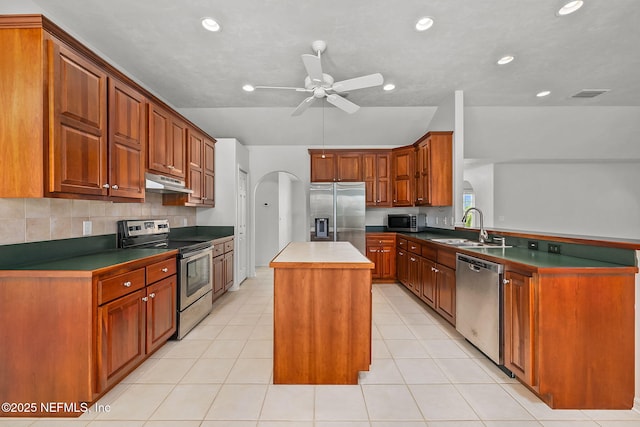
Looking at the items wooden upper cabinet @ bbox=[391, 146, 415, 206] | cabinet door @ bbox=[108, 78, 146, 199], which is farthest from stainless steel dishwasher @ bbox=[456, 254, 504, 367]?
cabinet door @ bbox=[108, 78, 146, 199]

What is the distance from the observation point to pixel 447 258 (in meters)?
3.09

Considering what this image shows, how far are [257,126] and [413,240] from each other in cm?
333

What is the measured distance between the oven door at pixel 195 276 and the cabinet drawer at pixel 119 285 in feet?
2.00

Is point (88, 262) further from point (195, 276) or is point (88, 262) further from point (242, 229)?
point (242, 229)

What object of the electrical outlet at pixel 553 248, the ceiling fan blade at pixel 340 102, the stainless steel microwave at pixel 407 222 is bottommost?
the electrical outlet at pixel 553 248

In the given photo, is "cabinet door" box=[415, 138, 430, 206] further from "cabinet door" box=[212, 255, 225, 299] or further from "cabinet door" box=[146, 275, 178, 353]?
"cabinet door" box=[146, 275, 178, 353]

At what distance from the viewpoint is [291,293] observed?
81.3 inches

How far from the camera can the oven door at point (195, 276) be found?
283 centimetres

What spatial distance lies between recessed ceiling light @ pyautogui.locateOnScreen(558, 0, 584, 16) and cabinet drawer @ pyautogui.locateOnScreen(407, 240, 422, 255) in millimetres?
2758

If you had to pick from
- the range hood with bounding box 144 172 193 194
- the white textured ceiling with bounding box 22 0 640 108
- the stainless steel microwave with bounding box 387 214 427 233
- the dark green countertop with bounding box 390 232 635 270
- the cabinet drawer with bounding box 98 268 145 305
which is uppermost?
the white textured ceiling with bounding box 22 0 640 108

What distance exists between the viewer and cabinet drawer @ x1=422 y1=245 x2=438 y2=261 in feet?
11.3

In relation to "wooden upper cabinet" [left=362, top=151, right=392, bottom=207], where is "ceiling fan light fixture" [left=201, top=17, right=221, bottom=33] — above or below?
above

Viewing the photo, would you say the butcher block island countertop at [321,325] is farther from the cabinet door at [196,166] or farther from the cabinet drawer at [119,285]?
the cabinet door at [196,166]

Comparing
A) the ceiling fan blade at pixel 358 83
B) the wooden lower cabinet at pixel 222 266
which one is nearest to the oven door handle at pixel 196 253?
the wooden lower cabinet at pixel 222 266
